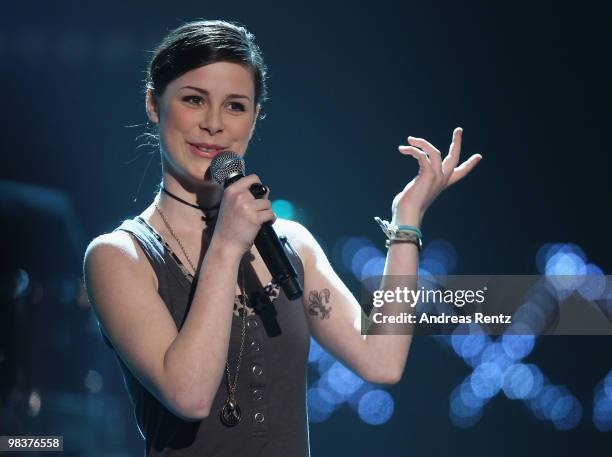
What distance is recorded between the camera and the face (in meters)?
1.28

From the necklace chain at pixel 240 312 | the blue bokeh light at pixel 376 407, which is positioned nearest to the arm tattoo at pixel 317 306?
the necklace chain at pixel 240 312

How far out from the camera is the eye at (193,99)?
4.26 ft

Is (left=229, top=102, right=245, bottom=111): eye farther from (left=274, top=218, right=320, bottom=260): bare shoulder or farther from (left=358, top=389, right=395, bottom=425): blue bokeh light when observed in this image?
(left=358, top=389, right=395, bottom=425): blue bokeh light

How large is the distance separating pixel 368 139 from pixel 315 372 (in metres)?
0.90

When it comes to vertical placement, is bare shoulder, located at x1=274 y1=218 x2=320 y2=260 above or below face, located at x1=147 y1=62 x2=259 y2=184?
below

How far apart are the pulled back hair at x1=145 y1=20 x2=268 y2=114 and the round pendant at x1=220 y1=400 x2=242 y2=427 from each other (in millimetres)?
551

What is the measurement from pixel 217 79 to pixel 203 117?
7 centimetres

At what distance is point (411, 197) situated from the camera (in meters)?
1.36

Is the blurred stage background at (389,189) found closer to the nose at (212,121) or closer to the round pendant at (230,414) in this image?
the nose at (212,121)

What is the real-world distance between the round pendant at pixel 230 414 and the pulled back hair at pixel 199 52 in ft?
1.81

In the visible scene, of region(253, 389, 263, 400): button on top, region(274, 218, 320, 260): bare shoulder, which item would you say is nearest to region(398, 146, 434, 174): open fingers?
region(274, 218, 320, 260): bare shoulder

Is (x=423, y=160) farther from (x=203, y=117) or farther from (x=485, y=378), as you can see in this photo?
(x=485, y=378)

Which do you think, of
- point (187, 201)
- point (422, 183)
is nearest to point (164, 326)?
point (187, 201)

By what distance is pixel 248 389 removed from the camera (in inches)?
48.8
